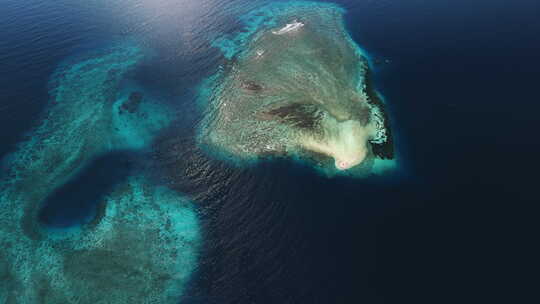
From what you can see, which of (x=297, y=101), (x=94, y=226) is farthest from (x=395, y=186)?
(x=94, y=226)

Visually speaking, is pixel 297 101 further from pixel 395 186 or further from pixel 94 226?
pixel 94 226

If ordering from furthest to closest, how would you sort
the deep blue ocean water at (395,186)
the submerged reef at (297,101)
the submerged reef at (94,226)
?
the submerged reef at (297,101)
the submerged reef at (94,226)
the deep blue ocean water at (395,186)

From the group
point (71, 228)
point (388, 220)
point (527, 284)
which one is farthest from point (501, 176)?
point (71, 228)

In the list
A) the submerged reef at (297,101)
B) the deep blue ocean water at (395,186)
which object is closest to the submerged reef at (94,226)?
the deep blue ocean water at (395,186)

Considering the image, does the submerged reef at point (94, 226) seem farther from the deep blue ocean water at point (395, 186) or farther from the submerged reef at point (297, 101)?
the submerged reef at point (297, 101)

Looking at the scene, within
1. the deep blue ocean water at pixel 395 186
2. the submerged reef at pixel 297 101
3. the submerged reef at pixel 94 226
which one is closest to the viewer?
the deep blue ocean water at pixel 395 186

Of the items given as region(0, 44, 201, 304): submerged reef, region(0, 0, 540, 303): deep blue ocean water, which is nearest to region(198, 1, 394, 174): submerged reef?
region(0, 0, 540, 303): deep blue ocean water
